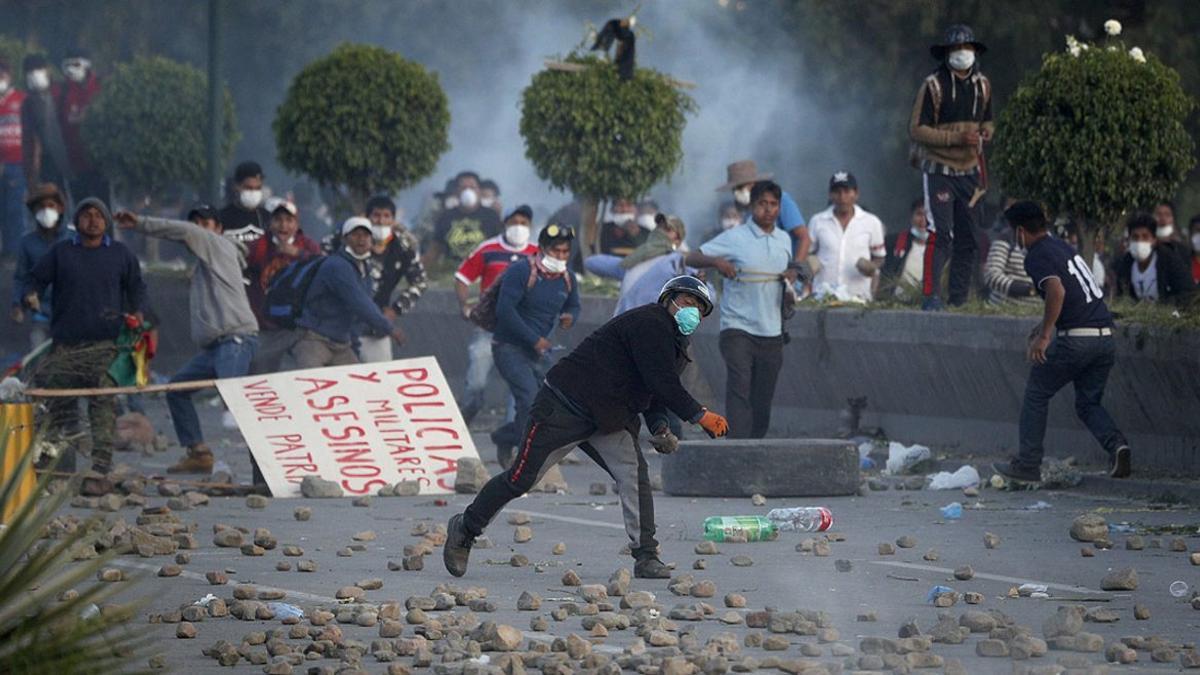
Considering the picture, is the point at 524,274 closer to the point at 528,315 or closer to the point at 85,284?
the point at 528,315

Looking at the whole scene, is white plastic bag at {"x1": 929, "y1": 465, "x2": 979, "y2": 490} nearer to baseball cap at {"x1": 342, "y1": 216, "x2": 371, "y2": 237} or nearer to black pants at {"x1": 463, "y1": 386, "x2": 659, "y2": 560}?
black pants at {"x1": 463, "y1": 386, "x2": 659, "y2": 560}

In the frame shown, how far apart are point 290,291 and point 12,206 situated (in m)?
10.3

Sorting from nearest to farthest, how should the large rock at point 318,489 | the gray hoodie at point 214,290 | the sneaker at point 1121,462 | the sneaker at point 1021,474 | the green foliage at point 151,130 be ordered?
the sneaker at point 1121,462, the sneaker at point 1021,474, the large rock at point 318,489, the gray hoodie at point 214,290, the green foliage at point 151,130

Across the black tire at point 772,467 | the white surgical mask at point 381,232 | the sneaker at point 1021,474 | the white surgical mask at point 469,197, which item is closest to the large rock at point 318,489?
the black tire at point 772,467

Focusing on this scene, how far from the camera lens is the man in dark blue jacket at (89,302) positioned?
563 inches

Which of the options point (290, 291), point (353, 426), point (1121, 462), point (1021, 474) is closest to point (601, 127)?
point (290, 291)

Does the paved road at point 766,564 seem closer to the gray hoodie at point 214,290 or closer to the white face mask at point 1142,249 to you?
the gray hoodie at point 214,290

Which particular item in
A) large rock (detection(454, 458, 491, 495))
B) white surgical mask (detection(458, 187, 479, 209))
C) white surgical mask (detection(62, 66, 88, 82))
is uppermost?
white surgical mask (detection(62, 66, 88, 82))

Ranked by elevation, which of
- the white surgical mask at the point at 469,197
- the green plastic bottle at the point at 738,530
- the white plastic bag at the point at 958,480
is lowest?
the white plastic bag at the point at 958,480

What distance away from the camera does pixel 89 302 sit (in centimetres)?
1455

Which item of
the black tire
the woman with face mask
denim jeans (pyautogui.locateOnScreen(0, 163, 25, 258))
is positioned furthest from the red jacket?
the black tire

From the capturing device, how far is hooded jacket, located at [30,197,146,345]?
47.7 ft

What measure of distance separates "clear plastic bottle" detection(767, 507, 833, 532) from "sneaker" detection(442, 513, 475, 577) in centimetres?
225

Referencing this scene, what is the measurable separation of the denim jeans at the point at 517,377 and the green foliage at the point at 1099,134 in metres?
3.48
